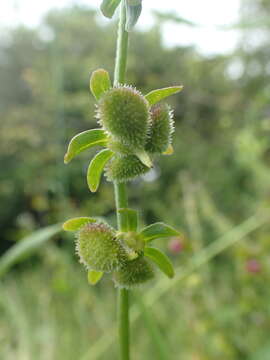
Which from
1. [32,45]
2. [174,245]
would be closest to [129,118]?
[174,245]

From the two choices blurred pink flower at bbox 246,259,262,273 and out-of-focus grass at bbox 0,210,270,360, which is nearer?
out-of-focus grass at bbox 0,210,270,360

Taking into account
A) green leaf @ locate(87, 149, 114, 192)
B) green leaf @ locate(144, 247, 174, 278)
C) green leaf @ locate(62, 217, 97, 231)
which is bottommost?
green leaf @ locate(144, 247, 174, 278)

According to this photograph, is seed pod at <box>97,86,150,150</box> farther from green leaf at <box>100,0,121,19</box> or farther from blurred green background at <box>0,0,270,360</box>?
blurred green background at <box>0,0,270,360</box>

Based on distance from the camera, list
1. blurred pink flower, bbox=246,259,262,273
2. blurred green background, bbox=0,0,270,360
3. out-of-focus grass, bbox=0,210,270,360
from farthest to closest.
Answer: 1. blurred green background, bbox=0,0,270,360
2. blurred pink flower, bbox=246,259,262,273
3. out-of-focus grass, bbox=0,210,270,360

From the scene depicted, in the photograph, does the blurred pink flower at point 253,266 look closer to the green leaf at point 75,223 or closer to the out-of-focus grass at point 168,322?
the out-of-focus grass at point 168,322

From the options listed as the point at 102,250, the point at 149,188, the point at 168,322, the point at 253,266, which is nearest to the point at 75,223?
the point at 102,250

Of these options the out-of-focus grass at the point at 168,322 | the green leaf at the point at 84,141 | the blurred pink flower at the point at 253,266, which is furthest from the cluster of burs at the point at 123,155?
the blurred pink flower at the point at 253,266

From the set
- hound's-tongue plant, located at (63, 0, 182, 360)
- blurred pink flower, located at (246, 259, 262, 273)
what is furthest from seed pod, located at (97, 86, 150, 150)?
blurred pink flower, located at (246, 259, 262, 273)
